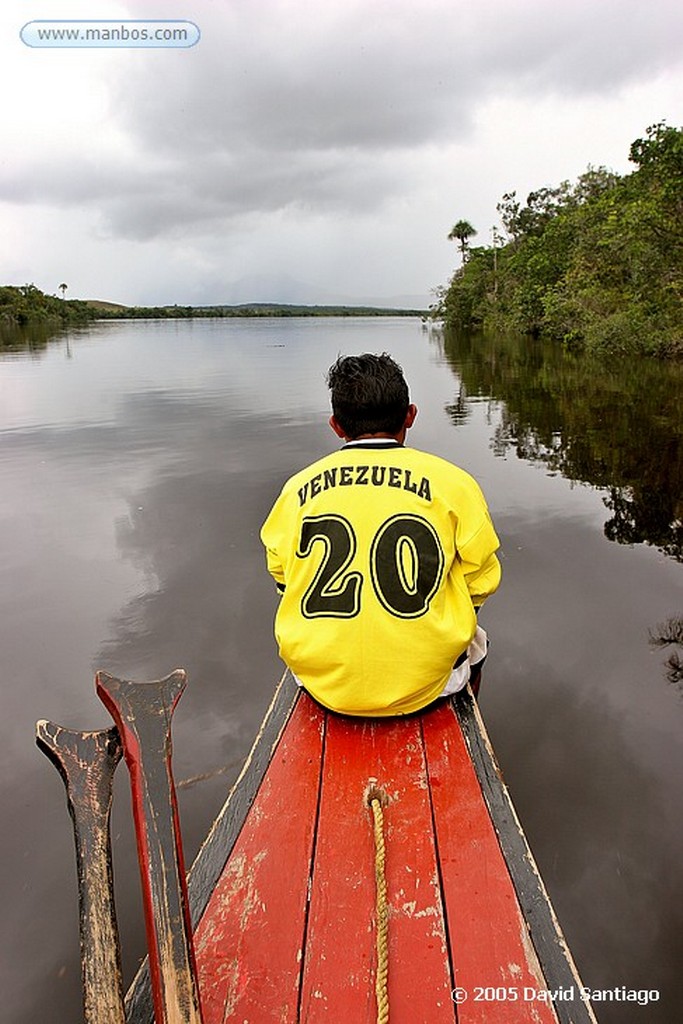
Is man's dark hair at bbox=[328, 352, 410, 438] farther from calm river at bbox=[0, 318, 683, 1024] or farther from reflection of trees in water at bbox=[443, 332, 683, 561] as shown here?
reflection of trees in water at bbox=[443, 332, 683, 561]

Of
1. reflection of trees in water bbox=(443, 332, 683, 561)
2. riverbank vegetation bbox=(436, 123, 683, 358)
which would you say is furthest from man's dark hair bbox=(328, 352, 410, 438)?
riverbank vegetation bbox=(436, 123, 683, 358)

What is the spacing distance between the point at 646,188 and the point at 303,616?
64.9 ft

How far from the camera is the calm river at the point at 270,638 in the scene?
2699 millimetres

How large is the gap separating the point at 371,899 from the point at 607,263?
2755cm

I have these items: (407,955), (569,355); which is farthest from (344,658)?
(569,355)

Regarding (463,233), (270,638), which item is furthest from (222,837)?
(463,233)

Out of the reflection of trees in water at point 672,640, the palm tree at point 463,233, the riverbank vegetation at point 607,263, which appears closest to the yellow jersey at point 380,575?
the reflection of trees in water at point 672,640

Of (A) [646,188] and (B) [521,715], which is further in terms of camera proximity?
(A) [646,188]

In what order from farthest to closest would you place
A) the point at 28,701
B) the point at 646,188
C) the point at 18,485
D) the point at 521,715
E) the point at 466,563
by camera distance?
the point at 646,188
the point at 18,485
the point at 28,701
the point at 521,715
the point at 466,563

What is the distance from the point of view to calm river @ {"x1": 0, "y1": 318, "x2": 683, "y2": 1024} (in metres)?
2.70

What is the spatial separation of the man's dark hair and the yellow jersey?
3.3 inches

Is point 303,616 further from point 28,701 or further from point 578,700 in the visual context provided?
point 28,701

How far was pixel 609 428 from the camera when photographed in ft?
→ 36.8

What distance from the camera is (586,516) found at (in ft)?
23.6
